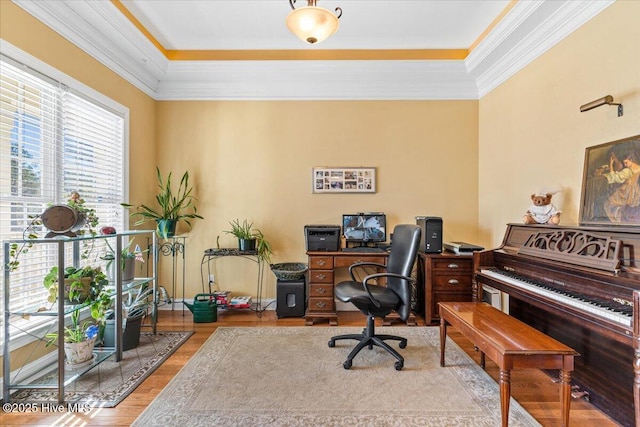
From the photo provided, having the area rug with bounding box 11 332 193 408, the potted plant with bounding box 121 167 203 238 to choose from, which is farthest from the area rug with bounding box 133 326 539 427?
the potted plant with bounding box 121 167 203 238

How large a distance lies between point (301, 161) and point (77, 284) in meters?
2.47

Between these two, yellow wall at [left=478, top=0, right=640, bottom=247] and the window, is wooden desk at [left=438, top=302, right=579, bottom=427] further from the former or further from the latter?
the window

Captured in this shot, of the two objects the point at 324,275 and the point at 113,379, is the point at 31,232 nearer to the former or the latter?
the point at 113,379

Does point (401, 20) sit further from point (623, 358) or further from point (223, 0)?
point (623, 358)

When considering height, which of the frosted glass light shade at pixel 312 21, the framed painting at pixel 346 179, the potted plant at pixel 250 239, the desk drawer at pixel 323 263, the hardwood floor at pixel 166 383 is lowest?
the hardwood floor at pixel 166 383

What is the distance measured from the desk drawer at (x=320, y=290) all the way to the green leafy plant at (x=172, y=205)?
1.60 meters

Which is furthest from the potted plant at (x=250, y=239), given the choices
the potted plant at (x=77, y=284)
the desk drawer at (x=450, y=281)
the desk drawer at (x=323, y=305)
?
the desk drawer at (x=450, y=281)

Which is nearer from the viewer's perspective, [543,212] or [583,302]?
[583,302]

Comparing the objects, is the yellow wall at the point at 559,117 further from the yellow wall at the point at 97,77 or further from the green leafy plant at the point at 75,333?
the yellow wall at the point at 97,77

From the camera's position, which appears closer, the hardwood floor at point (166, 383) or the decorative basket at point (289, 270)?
the hardwood floor at point (166, 383)

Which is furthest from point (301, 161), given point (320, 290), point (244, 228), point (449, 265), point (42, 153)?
point (42, 153)

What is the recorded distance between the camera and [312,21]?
1813mm

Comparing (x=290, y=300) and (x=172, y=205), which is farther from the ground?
(x=172, y=205)

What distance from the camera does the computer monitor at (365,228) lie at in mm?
3434
